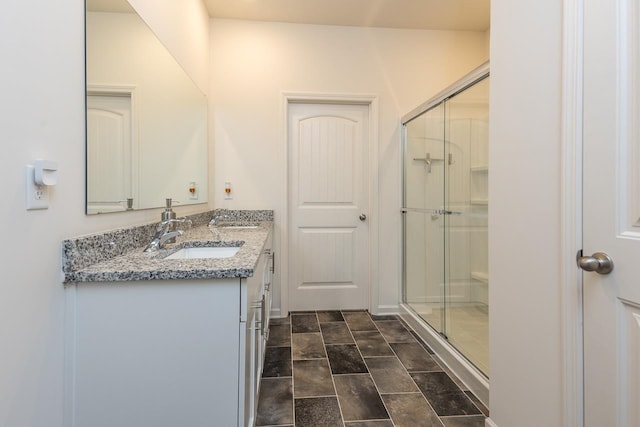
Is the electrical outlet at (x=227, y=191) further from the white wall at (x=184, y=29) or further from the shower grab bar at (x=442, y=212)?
the shower grab bar at (x=442, y=212)

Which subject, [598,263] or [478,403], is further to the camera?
[478,403]

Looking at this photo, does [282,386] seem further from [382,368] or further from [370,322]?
Result: [370,322]

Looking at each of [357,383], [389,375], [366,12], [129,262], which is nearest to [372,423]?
[357,383]

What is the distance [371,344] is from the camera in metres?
2.20

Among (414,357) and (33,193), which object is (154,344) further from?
(414,357)

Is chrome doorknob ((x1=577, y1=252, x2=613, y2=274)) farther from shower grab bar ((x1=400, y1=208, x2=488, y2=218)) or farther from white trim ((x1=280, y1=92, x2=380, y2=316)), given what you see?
white trim ((x1=280, y1=92, x2=380, y2=316))

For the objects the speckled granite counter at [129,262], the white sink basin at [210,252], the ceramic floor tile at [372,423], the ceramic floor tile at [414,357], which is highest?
the speckled granite counter at [129,262]

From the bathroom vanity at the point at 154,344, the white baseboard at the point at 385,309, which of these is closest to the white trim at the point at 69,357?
the bathroom vanity at the point at 154,344

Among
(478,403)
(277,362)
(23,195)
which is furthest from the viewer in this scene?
(277,362)

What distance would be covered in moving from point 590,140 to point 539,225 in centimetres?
31

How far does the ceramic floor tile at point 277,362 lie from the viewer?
1.82 metres

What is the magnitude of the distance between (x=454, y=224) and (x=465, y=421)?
1.16 m

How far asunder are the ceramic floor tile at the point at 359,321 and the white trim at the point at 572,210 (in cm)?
161

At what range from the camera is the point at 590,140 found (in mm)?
875
